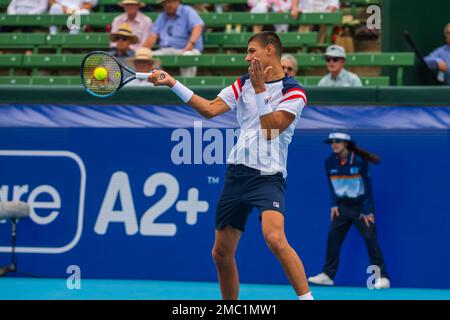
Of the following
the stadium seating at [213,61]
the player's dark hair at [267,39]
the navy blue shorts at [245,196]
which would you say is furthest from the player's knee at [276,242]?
the stadium seating at [213,61]

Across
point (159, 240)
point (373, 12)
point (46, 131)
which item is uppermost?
point (373, 12)

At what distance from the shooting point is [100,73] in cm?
793

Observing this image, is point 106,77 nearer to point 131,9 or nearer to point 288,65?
point 288,65

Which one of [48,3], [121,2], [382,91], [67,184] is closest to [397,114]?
[382,91]

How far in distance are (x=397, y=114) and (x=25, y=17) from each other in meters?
6.20

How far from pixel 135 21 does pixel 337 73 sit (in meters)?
3.21

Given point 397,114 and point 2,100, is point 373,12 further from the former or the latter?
point 2,100

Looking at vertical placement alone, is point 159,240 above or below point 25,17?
below

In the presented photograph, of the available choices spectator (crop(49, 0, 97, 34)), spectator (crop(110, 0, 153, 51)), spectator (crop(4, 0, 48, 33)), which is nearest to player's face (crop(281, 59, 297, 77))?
spectator (crop(110, 0, 153, 51))

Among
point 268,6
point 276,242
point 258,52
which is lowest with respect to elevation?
point 276,242

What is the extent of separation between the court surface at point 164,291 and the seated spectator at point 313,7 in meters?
4.14

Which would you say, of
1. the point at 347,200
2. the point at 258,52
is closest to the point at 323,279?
the point at 347,200

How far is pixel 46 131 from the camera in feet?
37.7

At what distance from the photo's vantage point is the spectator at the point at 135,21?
13.5 m
